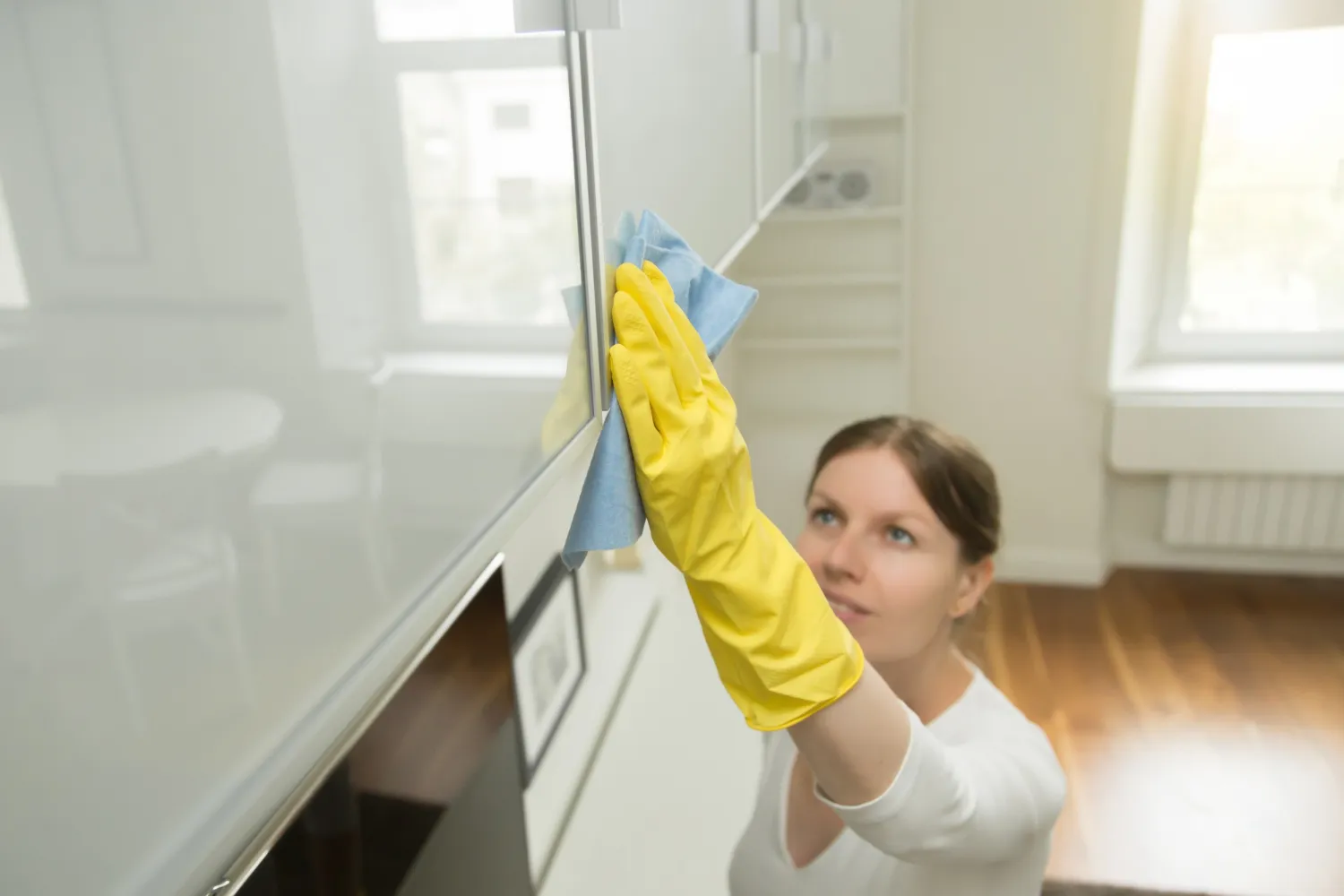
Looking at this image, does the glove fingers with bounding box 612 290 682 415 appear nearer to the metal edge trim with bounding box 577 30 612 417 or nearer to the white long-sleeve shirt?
the metal edge trim with bounding box 577 30 612 417

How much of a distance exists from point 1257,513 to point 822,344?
1.49 metres

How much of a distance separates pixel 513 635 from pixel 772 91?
27.7 inches

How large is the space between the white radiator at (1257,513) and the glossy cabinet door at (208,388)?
3252 mm

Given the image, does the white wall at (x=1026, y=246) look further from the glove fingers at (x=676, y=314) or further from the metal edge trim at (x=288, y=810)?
the metal edge trim at (x=288, y=810)

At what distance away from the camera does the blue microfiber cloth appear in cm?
46

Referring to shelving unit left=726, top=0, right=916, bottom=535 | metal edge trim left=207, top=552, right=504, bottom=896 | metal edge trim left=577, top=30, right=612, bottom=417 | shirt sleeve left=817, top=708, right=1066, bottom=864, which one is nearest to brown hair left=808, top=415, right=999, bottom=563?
shirt sleeve left=817, top=708, right=1066, bottom=864

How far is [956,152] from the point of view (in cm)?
292

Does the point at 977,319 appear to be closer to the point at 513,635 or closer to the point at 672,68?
the point at 513,635

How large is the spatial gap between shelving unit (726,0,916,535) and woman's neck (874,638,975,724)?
72.2 inches

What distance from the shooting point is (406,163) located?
30cm

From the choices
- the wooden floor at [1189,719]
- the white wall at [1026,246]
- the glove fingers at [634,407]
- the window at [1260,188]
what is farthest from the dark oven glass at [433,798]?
the window at [1260,188]

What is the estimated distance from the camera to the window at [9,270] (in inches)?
7.0

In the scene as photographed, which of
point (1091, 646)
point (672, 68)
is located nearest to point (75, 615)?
point (672, 68)

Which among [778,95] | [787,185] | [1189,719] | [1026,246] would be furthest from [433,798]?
[1026,246]
